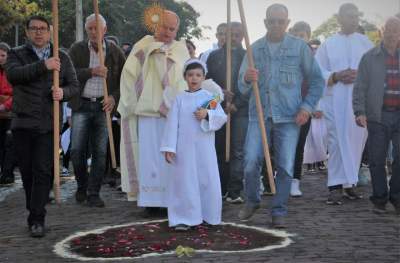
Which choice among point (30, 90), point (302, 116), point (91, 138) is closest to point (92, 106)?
point (91, 138)

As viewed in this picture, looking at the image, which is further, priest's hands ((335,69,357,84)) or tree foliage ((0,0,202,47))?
tree foliage ((0,0,202,47))

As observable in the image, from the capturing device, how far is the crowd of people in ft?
25.2

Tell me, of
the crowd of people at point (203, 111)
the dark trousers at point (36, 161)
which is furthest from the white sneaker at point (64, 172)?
the dark trousers at point (36, 161)

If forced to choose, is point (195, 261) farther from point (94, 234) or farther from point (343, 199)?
point (343, 199)

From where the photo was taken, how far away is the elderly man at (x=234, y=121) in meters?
9.80

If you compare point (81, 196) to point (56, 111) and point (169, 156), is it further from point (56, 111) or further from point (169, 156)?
point (56, 111)

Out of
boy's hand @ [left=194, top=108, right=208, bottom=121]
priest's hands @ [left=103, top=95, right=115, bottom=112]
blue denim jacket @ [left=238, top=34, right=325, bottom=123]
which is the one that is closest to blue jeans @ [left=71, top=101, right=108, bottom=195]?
priest's hands @ [left=103, top=95, right=115, bottom=112]

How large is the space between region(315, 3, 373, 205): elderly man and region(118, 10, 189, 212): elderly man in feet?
6.70

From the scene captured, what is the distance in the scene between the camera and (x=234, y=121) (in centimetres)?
991

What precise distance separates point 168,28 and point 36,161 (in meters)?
2.20

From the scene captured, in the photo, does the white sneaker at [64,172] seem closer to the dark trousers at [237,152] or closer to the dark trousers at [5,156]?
the dark trousers at [5,156]

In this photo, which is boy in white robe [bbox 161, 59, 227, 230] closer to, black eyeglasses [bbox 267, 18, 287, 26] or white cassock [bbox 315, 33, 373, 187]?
black eyeglasses [bbox 267, 18, 287, 26]

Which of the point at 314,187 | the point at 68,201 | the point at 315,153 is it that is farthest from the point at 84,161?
the point at 315,153

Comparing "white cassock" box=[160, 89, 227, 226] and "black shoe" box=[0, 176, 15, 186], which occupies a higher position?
"white cassock" box=[160, 89, 227, 226]
